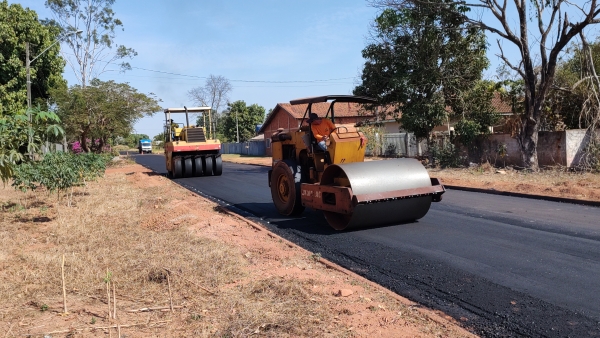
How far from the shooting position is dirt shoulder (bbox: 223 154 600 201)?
1284 centimetres

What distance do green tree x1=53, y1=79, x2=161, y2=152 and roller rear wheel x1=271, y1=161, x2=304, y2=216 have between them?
23472 mm

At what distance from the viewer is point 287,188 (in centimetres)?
1067

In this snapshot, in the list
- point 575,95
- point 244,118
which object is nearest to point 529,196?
point 575,95

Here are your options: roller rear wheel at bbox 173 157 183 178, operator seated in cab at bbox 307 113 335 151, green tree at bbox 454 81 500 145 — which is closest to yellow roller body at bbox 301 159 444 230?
operator seated in cab at bbox 307 113 335 151

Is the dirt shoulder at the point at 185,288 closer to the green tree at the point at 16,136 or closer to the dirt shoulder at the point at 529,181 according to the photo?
the green tree at the point at 16,136

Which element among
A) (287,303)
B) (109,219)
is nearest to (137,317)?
(287,303)

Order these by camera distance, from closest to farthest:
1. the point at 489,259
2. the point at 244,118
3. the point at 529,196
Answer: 1. the point at 489,259
2. the point at 529,196
3. the point at 244,118

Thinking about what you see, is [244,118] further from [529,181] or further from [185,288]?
[185,288]

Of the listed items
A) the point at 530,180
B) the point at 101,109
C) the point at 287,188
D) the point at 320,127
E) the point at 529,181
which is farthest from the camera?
the point at 101,109

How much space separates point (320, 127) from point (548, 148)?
12.8 m

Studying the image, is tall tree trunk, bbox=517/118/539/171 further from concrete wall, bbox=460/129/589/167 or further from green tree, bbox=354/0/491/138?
green tree, bbox=354/0/491/138

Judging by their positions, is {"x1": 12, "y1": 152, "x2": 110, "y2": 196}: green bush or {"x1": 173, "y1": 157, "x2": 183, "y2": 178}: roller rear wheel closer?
{"x1": 12, "y1": 152, "x2": 110, "y2": 196}: green bush

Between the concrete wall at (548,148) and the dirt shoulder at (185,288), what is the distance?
44.4ft

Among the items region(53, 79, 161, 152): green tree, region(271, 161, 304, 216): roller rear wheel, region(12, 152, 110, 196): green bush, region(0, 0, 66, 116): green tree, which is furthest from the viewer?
region(53, 79, 161, 152): green tree
